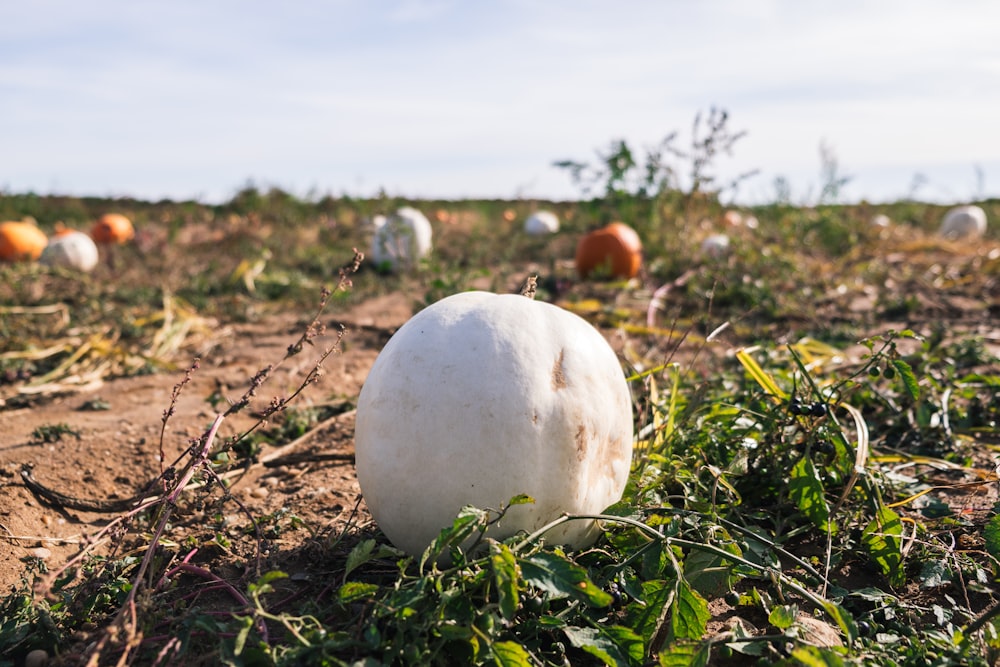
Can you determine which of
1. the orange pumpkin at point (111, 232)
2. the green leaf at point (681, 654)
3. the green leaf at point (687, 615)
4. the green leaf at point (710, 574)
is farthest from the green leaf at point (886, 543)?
the orange pumpkin at point (111, 232)

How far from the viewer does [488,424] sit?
2.08 metres

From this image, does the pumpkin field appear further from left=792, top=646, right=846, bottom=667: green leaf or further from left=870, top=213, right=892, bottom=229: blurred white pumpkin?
left=870, top=213, right=892, bottom=229: blurred white pumpkin

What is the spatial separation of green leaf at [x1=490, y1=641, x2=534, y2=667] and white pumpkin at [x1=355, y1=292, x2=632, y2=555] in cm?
39

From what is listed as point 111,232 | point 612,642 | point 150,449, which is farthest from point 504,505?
point 111,232

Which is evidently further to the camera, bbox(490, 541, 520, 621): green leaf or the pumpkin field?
the pumpkin field

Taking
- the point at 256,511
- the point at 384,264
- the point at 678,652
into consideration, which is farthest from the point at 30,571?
the point at 384,264

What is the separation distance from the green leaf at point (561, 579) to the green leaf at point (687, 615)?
0.20 m

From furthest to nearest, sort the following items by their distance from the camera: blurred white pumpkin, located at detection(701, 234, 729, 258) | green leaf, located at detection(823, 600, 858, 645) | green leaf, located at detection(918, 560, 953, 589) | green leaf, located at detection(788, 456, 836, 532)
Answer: blurred white pumpkin, located at detection(701, 234, 729, 258) → green leaf, located at detection(788, 456, 836, 532) → green leaf, located at detection(918, 560, 953, 589) → green leaf, located at detection(823, 600, 858, 645)

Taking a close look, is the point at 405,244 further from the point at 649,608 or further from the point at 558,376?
the point at 649,608

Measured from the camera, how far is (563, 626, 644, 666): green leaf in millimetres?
1849

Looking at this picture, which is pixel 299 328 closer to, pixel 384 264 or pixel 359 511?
pixel 384 264

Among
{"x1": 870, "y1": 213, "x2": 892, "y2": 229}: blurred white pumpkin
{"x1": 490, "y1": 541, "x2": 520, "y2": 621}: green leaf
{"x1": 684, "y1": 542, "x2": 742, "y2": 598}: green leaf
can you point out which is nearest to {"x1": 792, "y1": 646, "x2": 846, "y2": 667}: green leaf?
{"x1": 684, "y1": 542, "x2": 742, "y2": 598}: green leaf

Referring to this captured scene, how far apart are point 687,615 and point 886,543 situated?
2.82 ft

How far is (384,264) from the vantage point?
7.52 meters
